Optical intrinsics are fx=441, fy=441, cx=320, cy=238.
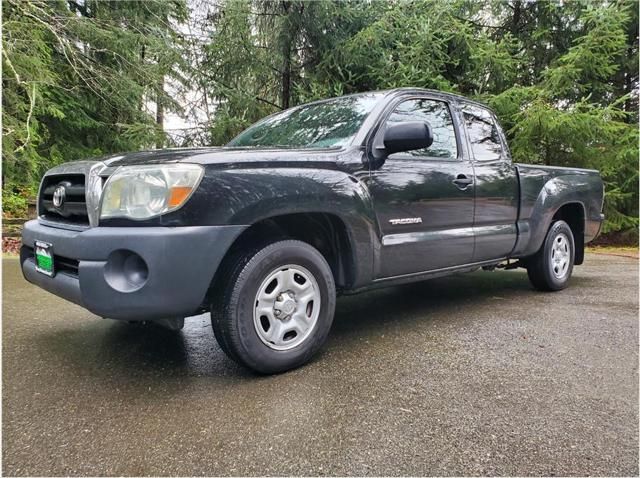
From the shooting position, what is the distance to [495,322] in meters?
3.44

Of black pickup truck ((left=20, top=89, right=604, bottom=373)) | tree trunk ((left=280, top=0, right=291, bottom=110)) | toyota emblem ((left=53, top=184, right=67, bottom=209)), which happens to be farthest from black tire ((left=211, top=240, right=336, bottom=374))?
tree trunk ((left=280, top=0, right=291, bottom=110))

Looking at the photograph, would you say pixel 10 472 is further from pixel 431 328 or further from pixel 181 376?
pixel 431 328

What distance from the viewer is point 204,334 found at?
319 cm

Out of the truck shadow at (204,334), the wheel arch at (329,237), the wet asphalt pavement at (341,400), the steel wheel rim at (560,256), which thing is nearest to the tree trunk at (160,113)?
the wet asphalt pavement at (341,400)

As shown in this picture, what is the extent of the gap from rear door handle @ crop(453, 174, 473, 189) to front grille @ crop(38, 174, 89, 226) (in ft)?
8.41

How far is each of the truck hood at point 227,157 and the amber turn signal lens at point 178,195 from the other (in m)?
0.15

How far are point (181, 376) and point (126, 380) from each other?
279 millimetres

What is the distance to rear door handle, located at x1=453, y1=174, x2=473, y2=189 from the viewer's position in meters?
A: 3.45

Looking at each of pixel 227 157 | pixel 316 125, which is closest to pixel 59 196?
pixel 227 157

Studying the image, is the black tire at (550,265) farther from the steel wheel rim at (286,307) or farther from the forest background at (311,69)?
the forest background at (311,69)

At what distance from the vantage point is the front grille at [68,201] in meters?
2.36

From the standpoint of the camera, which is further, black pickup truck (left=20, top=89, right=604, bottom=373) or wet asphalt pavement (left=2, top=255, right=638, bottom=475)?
black pickup truck (left=20, top=89, right=604, bottom=373)

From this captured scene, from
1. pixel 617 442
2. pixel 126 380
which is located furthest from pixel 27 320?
pixel 617 442

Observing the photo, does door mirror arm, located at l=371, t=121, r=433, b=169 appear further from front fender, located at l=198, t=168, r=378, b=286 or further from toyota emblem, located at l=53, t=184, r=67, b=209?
toyota emblem, located at l=53, t=184, r=67, b=209
